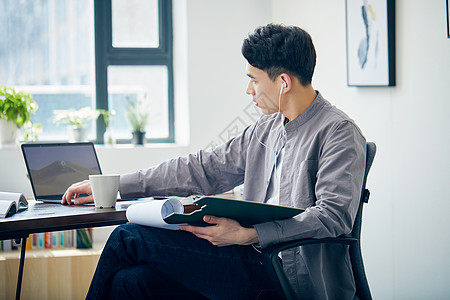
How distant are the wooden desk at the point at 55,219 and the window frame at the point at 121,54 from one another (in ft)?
6.97

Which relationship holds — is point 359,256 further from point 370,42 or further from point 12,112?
point 12,112

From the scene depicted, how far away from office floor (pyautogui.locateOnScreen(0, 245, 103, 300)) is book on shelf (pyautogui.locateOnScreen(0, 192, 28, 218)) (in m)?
1.42

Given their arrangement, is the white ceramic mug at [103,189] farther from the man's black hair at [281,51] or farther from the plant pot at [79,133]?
the plant pot at [79,133]

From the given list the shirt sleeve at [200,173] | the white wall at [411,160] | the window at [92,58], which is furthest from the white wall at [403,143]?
the shirt sleeve at [200,173]

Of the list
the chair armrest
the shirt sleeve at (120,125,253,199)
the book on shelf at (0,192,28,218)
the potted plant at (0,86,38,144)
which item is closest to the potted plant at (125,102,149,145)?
the potted plant at (0,86,38,144)

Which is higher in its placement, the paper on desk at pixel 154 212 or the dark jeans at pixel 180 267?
the paper on desk at pixel 154 212

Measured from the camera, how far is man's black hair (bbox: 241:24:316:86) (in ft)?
5.54

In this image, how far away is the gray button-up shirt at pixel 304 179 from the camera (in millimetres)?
1464

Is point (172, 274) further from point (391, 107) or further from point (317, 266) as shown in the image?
point (391, 107)

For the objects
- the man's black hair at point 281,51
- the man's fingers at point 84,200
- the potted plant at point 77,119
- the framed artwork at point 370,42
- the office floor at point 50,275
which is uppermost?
the framed artwork at point 370,42

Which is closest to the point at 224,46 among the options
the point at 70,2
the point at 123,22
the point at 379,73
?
the point at 123,22

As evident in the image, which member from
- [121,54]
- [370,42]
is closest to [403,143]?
[370,42]

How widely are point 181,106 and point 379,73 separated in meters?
1.66

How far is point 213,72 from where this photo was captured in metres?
3.61
